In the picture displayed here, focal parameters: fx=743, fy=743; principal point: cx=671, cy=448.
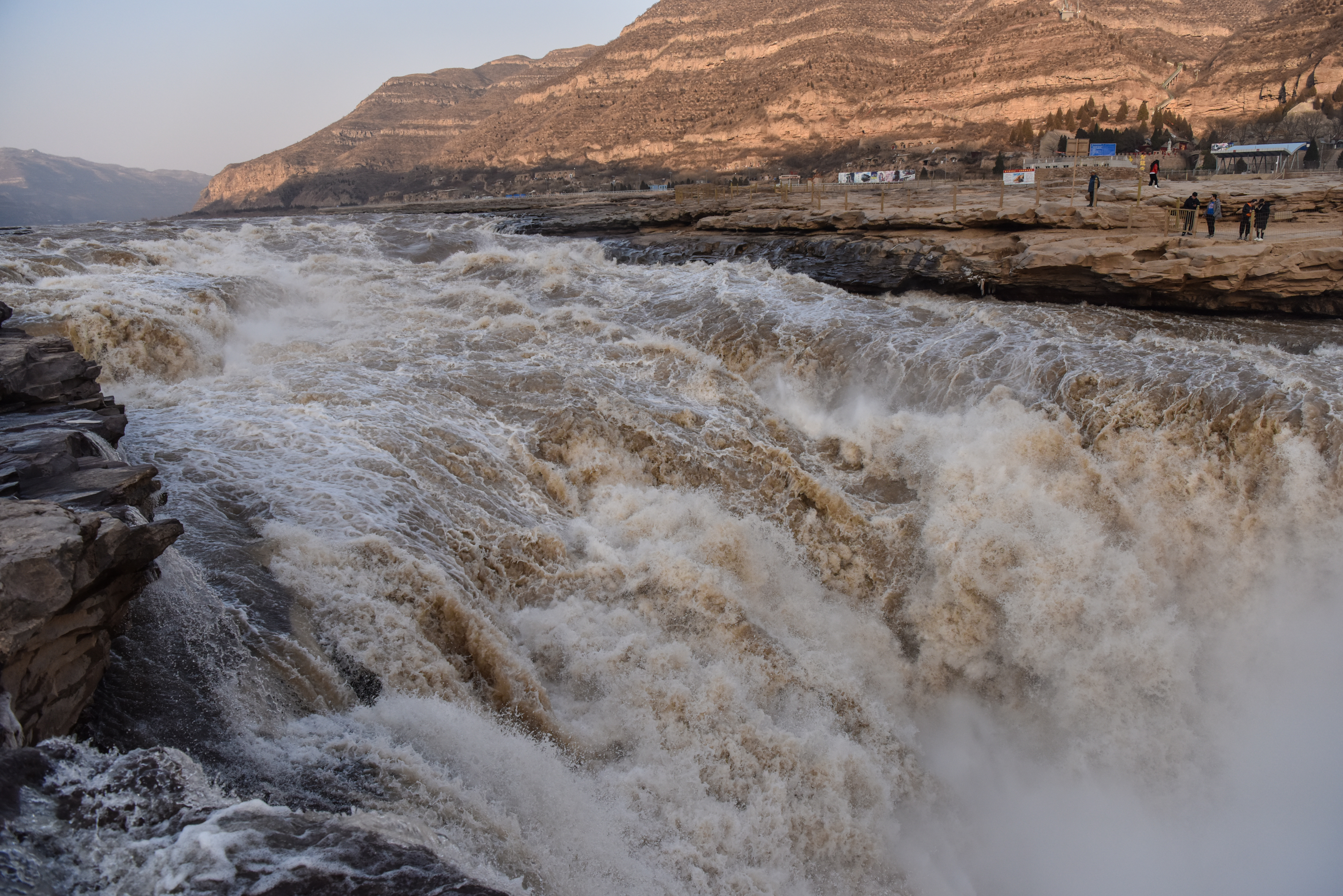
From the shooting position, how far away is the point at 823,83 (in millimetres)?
74500

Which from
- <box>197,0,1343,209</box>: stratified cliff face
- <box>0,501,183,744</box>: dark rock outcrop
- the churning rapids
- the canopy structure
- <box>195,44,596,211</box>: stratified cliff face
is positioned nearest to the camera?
<box>0,501,183,744</box>: dark rock outcrop

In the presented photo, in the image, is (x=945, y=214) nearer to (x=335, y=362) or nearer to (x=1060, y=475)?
(x=1060, y=475)

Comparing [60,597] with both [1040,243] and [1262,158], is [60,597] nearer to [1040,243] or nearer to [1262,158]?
[1040,243]

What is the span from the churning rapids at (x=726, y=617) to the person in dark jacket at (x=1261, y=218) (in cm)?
309

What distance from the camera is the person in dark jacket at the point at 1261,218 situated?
1333cm

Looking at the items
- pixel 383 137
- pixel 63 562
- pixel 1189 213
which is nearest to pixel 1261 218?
pixel 1189 213

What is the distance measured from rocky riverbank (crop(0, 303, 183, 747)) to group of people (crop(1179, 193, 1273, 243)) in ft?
53.6

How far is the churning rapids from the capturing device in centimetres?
392

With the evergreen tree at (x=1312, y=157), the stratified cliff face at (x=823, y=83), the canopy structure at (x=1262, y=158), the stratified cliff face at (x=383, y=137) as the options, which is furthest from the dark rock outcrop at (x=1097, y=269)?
the stratified cliff face at (x=383, y=137)

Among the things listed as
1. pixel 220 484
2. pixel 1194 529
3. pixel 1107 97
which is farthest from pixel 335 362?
pixel 1107 97

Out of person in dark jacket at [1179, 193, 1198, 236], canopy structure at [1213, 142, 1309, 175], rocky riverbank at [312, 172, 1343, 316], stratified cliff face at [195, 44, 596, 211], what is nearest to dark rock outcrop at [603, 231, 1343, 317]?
rocky riverbank at [312, 172, 1343, 316]

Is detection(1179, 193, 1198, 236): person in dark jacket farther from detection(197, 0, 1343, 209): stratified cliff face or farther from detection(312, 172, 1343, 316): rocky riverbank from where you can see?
detection(197, 0, 1343, 209): stratified cliff face

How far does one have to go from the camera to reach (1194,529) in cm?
755

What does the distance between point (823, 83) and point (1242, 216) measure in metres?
69.0
